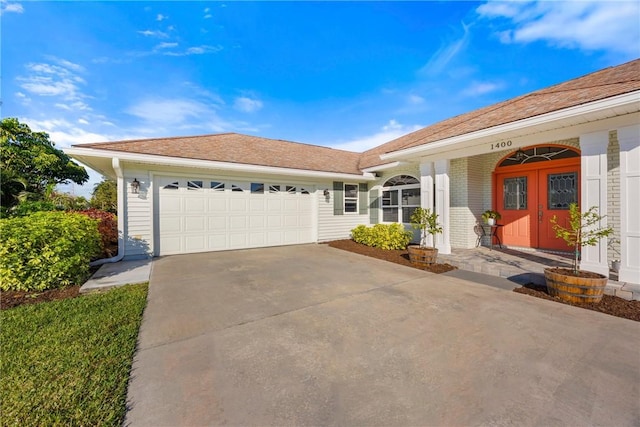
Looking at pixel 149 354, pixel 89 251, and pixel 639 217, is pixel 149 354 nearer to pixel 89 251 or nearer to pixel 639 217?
pixel 89 251

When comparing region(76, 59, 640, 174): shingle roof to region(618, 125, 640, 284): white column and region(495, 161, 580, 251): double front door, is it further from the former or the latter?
region(495, 161, 580, 251): double front door

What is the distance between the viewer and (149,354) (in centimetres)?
257

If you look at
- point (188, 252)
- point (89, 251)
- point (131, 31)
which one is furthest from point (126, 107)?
point (89, 251)

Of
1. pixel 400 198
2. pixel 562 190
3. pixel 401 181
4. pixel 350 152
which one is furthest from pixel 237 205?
pixel 562 190

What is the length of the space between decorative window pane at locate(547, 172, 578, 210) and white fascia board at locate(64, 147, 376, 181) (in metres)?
6.01

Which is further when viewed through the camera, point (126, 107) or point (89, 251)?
point (126, 107)

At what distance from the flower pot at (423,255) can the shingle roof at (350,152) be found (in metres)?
2.80

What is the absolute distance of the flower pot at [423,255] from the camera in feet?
20.0

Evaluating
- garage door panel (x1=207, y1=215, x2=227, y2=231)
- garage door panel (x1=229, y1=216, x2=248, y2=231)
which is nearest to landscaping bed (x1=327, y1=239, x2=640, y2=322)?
garage door panel (x1=229, y1=216, x2=248, y2=231)

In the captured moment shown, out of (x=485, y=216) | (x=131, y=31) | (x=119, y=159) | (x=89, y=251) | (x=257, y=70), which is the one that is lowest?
(x=89, y=251)

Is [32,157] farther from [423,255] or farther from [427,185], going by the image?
[423,255]

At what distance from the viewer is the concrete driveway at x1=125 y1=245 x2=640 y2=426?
5.97 ft

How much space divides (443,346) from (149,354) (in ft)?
9.88

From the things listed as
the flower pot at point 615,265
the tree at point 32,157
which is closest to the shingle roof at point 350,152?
the flower pot at point 615,265
